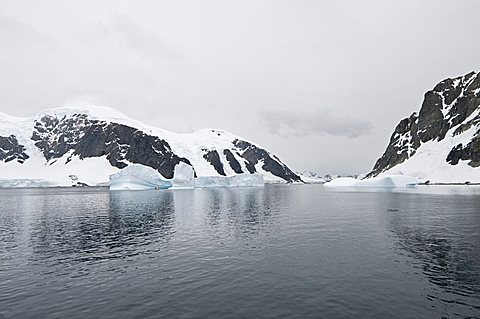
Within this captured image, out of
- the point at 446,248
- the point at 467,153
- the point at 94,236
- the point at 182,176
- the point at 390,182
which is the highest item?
the point at 467,153

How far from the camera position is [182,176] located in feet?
579

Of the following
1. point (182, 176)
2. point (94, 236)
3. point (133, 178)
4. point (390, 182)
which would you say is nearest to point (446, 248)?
point (94, 236)

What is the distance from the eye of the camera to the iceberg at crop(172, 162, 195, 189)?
575ft

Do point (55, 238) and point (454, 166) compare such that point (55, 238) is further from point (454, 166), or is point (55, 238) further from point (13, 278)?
point (454, 166)

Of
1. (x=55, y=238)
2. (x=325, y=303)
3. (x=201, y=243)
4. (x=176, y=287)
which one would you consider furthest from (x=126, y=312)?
(x=55, y=238)

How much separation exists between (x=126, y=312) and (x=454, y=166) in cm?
20864

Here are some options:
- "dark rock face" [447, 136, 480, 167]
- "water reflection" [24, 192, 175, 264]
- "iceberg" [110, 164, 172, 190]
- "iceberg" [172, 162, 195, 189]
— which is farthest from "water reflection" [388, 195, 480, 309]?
"dark rock face" [447, 136, 480, 167]

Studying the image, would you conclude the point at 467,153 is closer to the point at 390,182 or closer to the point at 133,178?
the point at 390,182

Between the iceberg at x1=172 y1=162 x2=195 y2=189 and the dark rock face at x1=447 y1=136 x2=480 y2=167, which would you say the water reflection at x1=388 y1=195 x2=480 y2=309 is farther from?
the dark rock face at x1=447 y1=136 x2=480 y2=167

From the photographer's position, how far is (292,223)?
44.9 meters

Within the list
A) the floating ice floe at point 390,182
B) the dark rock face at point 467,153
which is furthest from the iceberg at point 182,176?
the dark rock face at point 467,153

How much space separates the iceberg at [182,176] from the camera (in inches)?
6895

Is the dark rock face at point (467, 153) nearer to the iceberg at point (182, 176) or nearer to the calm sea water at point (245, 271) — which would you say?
the iceberg at point (182, 176)

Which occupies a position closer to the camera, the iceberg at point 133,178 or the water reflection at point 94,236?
the water reflection at point 94,236
